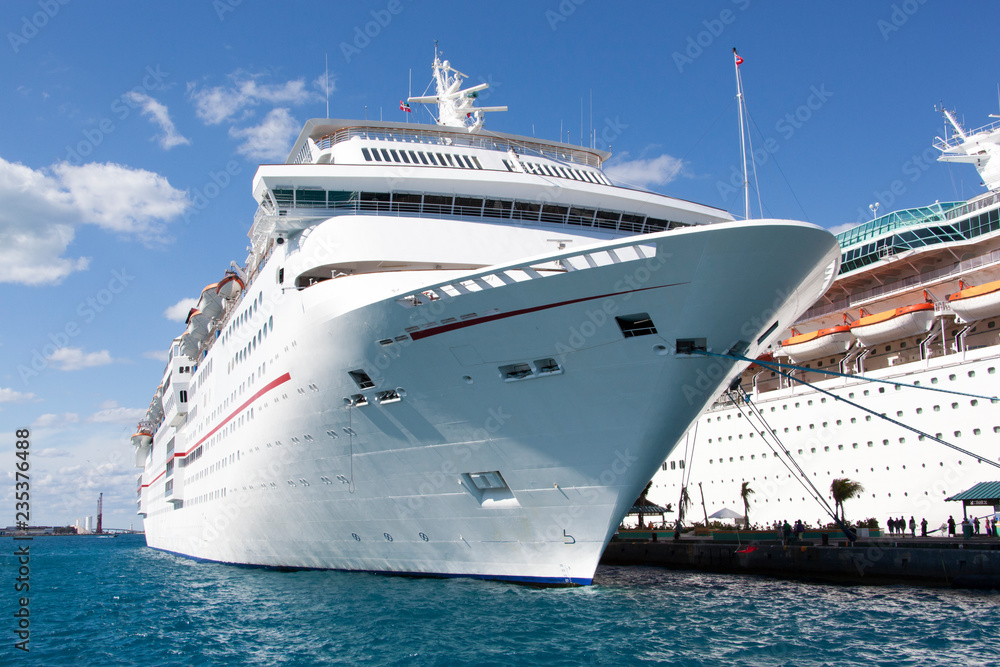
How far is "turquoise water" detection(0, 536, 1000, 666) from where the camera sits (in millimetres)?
10055

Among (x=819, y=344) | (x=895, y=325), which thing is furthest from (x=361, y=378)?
(x=819, y=344)

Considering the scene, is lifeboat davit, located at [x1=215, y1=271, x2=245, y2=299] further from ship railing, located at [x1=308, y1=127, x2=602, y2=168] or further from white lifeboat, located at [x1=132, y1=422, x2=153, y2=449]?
white lifeboat, located at [x1=132, y1=422, x2=153, y2=449]

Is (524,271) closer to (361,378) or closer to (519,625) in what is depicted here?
(361,378)

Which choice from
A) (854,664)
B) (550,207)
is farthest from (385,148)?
(854,664)

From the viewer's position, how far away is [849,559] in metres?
17.5

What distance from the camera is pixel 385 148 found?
18.3 metres

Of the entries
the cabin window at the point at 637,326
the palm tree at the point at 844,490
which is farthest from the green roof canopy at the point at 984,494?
the cabin window at the point at 637,326

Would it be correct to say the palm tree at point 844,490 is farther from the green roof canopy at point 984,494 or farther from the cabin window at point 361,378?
the cabin window at point 361,378

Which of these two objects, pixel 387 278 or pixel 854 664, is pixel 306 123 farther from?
pixel 854 664

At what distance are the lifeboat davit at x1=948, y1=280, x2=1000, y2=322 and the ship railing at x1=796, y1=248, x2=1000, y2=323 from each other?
2466 millimetres

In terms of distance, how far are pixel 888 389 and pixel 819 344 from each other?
4.56m

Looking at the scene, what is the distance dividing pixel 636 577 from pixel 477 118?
44.4ft

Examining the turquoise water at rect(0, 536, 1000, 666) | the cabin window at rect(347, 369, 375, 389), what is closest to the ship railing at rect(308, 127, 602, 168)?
the cabin window at rect(347, 369, 375, 389)

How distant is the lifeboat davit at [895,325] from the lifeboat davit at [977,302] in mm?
1184
